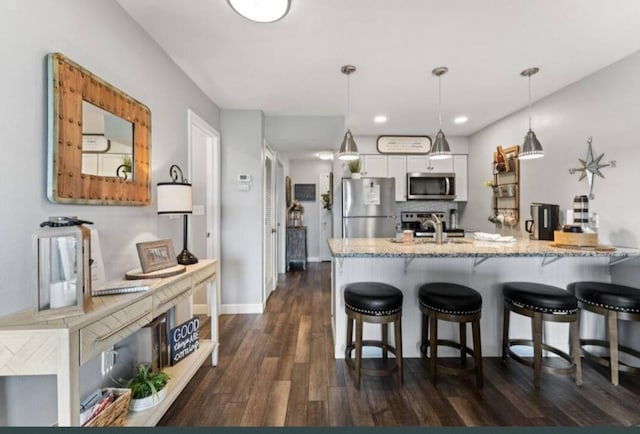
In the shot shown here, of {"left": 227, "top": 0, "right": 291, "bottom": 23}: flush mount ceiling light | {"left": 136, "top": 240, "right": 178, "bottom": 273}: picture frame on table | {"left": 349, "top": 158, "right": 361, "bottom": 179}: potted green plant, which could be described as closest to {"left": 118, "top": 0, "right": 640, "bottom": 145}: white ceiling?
{"left": 227, "top": 0, "right": 291, "bottom": 23}: flush mount ceiling light

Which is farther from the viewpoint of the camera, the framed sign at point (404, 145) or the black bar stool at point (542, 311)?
the framed sign at point (404, 145)

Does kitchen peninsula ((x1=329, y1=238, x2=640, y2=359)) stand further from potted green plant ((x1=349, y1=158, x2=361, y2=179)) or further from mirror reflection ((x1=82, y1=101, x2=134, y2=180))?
potted green plant ((x1=349, y1=158, x2=361, y2=179))

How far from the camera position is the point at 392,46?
2.17 metres

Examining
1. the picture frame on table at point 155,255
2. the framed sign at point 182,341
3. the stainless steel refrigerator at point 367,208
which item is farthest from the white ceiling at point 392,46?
the framed sign at point 182,341

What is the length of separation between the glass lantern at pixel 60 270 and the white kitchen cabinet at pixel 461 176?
4695 millimetres

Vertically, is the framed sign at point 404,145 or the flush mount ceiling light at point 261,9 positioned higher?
the flush mount ceiling light at point 261,9

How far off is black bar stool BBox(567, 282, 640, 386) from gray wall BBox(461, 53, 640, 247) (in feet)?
1.80

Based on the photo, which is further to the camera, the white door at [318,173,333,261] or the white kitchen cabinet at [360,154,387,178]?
the white door at [318,173,333,261]

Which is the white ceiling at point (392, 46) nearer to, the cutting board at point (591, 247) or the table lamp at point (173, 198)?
the table lamp at point (173, 198)

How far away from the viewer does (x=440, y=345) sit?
7.72ft

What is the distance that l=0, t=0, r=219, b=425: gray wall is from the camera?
3.99ft

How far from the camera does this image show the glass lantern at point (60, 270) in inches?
45.6

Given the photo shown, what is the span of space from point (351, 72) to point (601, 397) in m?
2.94

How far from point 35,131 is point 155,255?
884mm
